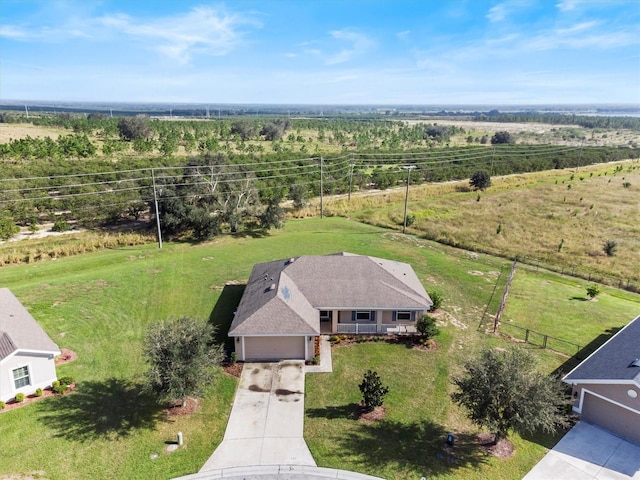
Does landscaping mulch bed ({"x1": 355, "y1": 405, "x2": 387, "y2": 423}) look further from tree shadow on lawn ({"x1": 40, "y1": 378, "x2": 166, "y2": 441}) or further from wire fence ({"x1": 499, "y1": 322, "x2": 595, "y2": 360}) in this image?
wire fence ({"x1": 499, "y1": 322, "x2": 595, "y2": 360})

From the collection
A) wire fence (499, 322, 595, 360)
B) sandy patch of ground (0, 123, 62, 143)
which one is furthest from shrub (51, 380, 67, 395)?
sandy patch of ground (0, 123, 62, 143)

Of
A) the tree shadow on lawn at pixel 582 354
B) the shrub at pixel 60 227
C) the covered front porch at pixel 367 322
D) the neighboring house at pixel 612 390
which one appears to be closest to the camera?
the neighboring house at pixel 612 390

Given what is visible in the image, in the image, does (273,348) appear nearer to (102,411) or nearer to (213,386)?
(213,386)

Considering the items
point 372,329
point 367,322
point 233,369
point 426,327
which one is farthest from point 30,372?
point 426,327

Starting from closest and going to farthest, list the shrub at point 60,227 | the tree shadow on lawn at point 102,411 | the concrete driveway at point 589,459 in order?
the concrete driveway at point 589,459 → the tree shadow on lawn at point 102,411 → the shrub at point 60,227

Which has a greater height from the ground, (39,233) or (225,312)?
(225,312)

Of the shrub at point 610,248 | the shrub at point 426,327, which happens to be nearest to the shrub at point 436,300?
the shrub at point 426,327

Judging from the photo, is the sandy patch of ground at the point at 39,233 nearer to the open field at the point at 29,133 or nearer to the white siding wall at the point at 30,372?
the white siding wall at the point at 30,372
